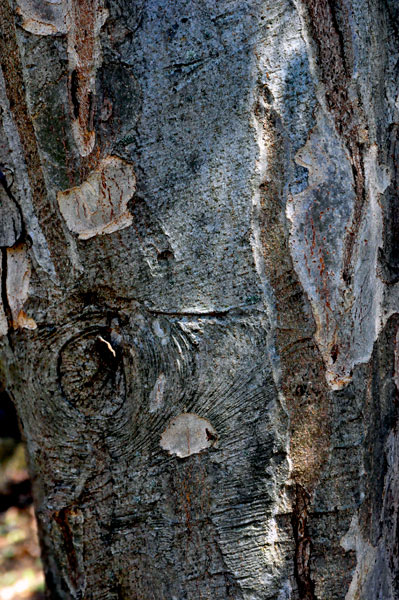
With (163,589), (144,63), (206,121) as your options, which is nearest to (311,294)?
(206,121)

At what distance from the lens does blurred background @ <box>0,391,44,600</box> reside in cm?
302

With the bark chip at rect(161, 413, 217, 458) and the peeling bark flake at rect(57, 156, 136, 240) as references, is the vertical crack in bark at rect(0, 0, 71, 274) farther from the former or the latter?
the bark chip at rect(161, 413, 217, 458)

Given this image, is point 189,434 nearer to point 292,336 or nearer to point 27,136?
point 292,336

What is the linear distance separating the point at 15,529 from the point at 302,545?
123 inches

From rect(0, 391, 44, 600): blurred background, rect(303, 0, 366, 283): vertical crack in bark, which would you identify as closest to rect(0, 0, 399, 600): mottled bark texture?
rect(303, 0, 366, 283): vertical crack in bark

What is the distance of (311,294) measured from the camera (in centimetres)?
78

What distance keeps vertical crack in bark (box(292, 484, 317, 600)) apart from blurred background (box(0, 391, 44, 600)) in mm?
1988

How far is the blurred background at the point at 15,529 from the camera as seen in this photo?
3.02 meters

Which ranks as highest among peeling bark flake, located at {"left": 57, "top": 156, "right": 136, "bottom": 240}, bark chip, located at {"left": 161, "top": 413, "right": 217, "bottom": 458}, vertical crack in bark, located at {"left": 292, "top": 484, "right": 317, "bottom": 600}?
peeling bark flake, located at {"left": 57, "top": 156, "right": 136, "bottom": 240}

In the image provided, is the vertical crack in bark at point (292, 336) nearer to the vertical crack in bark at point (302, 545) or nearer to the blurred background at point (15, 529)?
the vertical crack in bark at point (302, 545)

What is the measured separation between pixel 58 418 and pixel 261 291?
0.37 metres

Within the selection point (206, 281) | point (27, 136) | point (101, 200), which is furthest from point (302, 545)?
point (27, 136)

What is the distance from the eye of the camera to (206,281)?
0.80 metres

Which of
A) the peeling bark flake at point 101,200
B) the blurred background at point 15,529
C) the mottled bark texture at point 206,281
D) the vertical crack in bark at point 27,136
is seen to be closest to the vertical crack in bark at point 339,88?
the mottled bark texture at point 206,281
